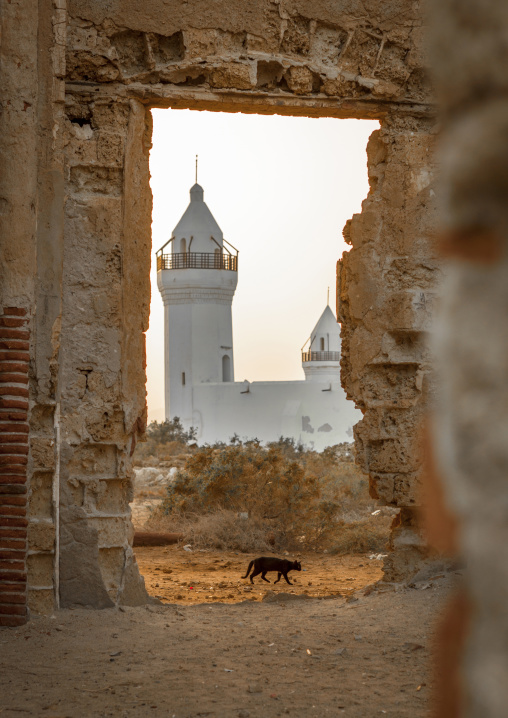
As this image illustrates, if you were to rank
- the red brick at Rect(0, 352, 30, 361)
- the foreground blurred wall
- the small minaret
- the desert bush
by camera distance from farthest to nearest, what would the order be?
the small minaret < the desert bush < the red brick at Rect(0, 352, 30, 361) < the foreground blurred wall

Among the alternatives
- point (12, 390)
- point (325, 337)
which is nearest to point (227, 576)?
point (12, 390)

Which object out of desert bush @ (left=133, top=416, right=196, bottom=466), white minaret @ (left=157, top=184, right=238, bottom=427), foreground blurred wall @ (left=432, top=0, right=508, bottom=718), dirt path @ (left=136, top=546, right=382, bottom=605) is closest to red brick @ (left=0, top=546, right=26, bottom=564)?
dirt path @ (left=136, top=546, right=382, bottom=605)

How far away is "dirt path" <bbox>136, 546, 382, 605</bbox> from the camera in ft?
24.3

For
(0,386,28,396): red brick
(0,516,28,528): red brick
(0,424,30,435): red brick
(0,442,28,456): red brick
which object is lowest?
(0,516,28,528): red brick

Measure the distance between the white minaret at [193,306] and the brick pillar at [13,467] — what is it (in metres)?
22.7

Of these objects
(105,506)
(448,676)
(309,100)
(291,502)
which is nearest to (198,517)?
(291,502)

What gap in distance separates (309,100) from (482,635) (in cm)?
591

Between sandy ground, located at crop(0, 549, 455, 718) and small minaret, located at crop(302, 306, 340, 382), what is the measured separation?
26.8 metres

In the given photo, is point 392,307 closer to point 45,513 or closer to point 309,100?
point 309,100

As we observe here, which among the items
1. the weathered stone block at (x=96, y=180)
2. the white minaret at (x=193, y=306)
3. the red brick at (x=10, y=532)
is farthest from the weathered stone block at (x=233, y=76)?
the white minaret at (x=193, y=306)

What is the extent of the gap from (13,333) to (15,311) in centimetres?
15

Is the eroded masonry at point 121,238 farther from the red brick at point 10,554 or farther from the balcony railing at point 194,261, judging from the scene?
the balcony railing at point 194,261

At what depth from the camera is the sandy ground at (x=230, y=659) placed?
3.79 meters

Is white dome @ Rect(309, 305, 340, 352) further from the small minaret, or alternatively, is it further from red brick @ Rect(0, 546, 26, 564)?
red brick @ Rect(0, 546, 26, 564)
